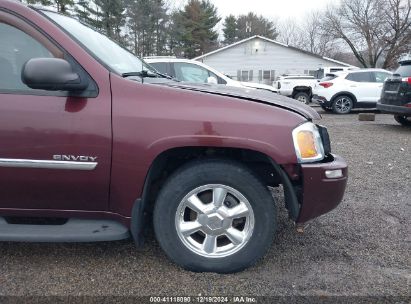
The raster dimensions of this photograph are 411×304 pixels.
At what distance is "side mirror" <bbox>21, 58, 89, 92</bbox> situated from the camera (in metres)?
2.19

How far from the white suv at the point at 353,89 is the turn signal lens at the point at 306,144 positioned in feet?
37.8

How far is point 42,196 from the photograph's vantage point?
2488mm

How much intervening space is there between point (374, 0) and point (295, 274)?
42537 millimetres

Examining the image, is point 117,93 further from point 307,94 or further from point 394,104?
point 307,94

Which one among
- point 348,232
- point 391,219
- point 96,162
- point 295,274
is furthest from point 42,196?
point 391,219

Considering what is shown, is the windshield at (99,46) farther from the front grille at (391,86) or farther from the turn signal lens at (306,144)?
the front grille at (391,86)

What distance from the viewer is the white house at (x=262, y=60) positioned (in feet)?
108

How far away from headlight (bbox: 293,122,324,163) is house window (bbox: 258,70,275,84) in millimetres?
31492

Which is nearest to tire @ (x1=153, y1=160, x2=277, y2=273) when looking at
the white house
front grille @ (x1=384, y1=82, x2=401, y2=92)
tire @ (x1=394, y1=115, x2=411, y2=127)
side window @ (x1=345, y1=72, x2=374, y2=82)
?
front grille @ (x1=384, y1=82, x2=401, y2=92)

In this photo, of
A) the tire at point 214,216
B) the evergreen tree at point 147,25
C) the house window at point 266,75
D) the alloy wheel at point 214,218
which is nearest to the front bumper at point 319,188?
the tire at point 214,216

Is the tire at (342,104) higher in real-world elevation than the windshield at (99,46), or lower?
lower

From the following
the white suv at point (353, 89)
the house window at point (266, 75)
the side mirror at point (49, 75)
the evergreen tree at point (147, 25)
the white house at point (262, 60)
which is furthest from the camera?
the evergreen tree at point (147, 25)

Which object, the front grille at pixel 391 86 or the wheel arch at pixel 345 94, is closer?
the front grille at pixel 391 86

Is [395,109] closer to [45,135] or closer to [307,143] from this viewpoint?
[307,143]
